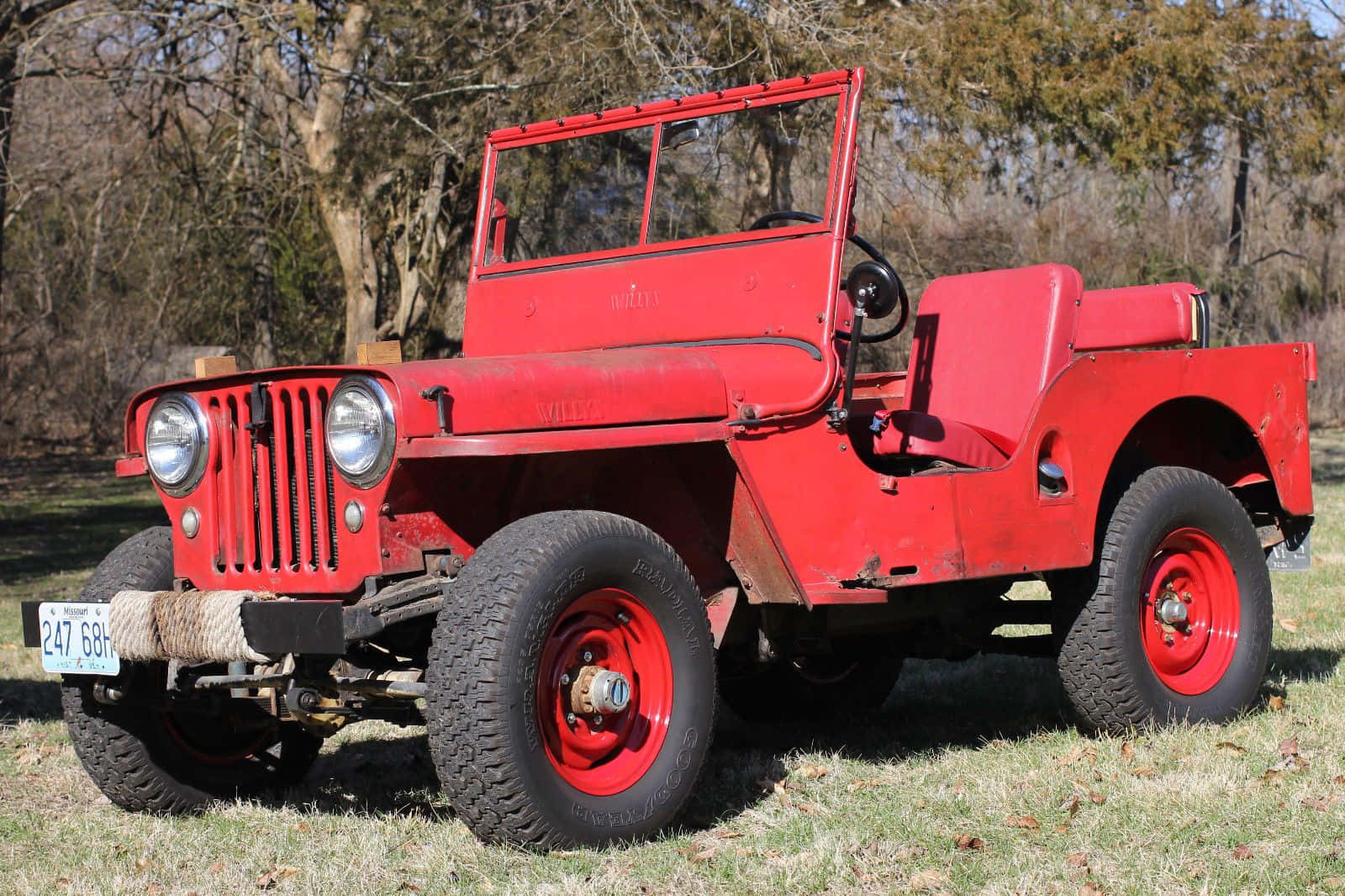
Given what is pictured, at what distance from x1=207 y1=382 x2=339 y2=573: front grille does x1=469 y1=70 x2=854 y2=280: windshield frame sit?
159 cm

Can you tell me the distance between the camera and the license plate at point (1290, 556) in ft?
20.7

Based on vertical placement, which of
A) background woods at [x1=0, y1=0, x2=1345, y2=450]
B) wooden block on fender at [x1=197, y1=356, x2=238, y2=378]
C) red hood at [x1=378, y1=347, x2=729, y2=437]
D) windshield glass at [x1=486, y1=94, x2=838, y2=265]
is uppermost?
background woods at [x1=0, y1=0, x2=1345, y2=450]

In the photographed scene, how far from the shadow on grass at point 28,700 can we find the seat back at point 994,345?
13.1 feet

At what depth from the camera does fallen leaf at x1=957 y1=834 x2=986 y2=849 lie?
14.0 feet

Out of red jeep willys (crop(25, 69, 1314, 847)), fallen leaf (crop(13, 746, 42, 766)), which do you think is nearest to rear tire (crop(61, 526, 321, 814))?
red jeep willys (crop(25, 69, 1314, 847))

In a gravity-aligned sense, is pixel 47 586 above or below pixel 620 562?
below

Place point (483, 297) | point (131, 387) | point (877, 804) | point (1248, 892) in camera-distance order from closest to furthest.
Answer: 1. point (1248, 892)
2. point (877, 804)
3. point (483, 297)
4. point (131, 387)

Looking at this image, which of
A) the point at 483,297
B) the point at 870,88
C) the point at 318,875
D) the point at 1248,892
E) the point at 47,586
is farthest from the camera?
the point at 870,88

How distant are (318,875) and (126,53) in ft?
38.5

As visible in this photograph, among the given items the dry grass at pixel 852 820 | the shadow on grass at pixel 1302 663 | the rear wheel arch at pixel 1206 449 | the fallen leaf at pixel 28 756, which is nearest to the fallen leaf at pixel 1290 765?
the dry grass at pixel 852 820

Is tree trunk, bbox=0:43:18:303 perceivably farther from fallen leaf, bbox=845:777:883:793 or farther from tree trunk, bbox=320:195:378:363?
fallen leaf, bbox=845:777:883:793

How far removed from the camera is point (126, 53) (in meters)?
14.1

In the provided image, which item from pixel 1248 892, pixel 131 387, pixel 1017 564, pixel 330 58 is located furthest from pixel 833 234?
pixel 131 387

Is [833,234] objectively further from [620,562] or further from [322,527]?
[322,527]
